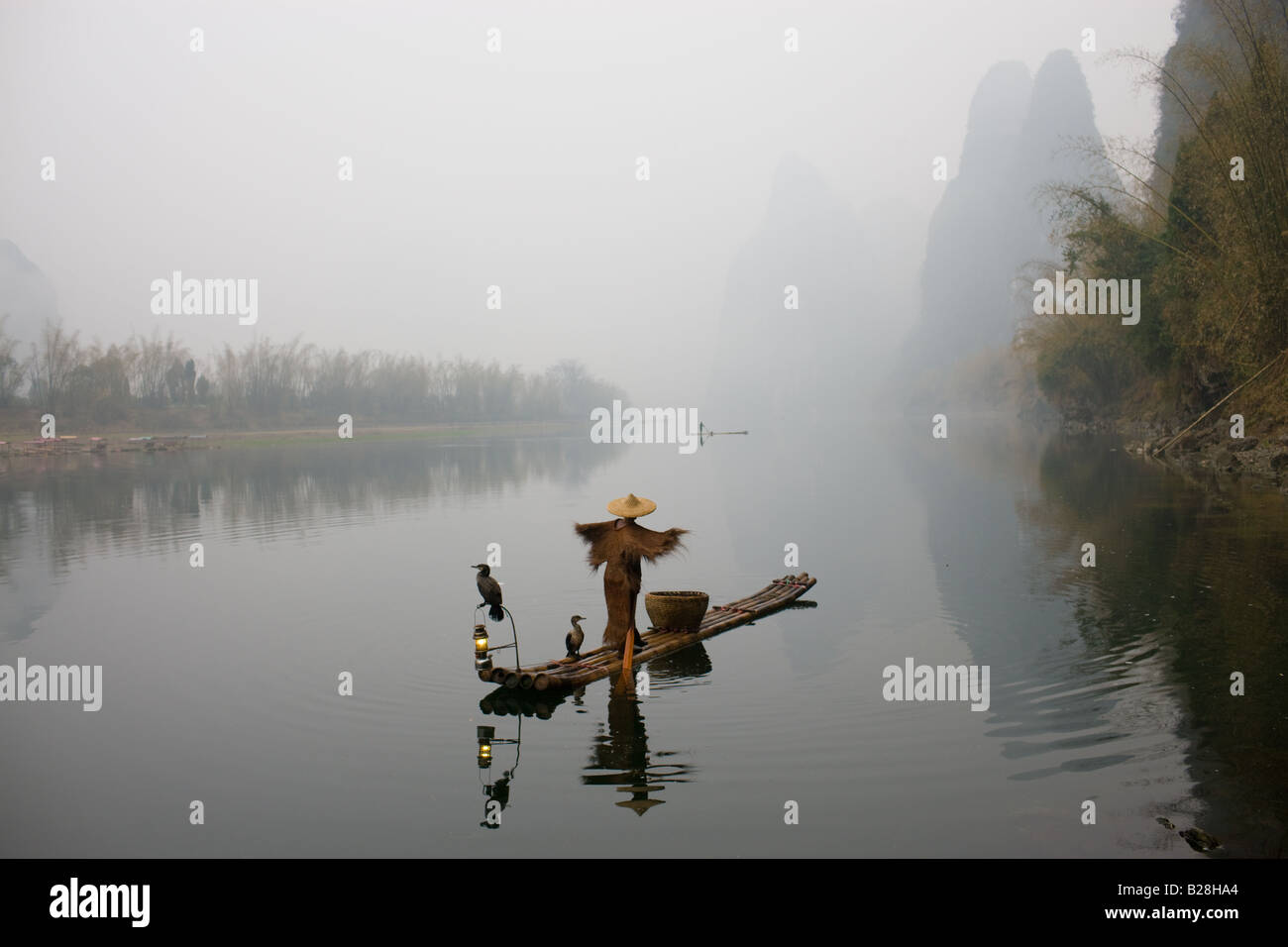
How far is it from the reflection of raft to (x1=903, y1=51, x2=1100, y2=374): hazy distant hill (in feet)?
446

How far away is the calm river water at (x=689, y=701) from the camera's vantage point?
20.0ft

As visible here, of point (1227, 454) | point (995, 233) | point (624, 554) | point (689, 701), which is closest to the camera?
point (689, 701)

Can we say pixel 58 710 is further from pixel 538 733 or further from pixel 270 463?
pixel 270 463

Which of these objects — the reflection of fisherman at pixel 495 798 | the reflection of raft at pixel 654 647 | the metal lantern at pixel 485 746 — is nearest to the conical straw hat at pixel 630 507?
the reflection of raft at pixel 654 647

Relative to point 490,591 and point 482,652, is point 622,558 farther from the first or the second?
point 482,652

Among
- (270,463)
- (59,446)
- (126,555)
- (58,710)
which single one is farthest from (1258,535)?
(59,446)

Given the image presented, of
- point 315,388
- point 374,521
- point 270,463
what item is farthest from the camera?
point 315,388

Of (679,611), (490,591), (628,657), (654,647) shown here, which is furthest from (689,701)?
(490,591)

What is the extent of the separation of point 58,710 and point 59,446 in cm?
5866

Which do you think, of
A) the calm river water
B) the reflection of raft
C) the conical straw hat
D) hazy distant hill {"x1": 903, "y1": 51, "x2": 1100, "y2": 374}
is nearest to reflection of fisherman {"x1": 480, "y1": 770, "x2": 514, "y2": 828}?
the calm river water

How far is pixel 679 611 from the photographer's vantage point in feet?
34.6

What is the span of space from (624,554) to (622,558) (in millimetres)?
42

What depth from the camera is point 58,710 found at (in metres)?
9.01

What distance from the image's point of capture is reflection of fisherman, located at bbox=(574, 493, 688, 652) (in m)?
9.57
